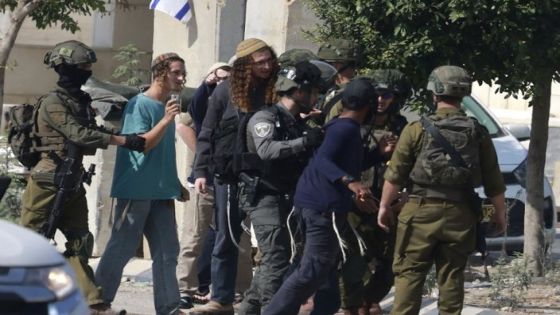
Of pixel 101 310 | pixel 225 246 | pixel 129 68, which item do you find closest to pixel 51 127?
pixel 101 310

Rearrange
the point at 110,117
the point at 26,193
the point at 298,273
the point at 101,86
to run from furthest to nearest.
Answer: the point at 101,86 < the point at 110,117 < the point at 26,193 < the point at 298,273

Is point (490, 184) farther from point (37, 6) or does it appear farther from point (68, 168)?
point (37, 6)

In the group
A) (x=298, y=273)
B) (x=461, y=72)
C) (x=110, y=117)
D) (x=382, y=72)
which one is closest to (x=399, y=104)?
(x=382, y=72)

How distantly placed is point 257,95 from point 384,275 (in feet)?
4.74

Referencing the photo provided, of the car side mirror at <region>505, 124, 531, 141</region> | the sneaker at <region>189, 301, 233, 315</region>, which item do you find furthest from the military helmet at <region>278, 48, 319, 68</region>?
the car side mirror at <region>505, 124, 531, 141</region>

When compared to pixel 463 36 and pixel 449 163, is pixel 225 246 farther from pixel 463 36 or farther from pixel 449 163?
pixel 463 36

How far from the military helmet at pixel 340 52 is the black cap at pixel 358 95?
1124 mm

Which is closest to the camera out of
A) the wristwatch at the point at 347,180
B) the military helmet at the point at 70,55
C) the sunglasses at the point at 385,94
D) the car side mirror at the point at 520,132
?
the wristwatch at the point at 347,180

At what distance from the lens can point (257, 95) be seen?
27.7 ft

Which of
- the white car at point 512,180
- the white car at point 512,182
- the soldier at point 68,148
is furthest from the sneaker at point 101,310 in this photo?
the white car at point 512,182

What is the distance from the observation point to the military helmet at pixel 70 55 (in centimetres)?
823

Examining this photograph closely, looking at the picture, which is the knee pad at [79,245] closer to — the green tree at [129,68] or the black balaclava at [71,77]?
the black balaclava at [71,77]

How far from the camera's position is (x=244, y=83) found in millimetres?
8391

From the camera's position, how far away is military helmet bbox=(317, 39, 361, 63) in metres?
9.07
